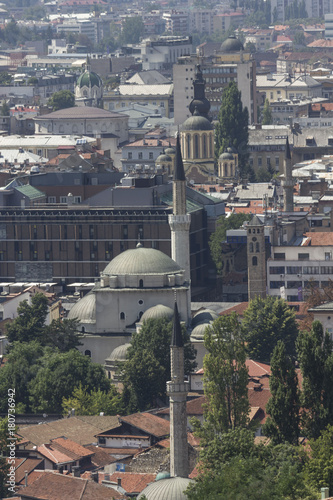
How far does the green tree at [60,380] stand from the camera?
110m

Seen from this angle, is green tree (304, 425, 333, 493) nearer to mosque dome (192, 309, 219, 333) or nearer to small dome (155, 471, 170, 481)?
small dome (155, 471, 170, 481)

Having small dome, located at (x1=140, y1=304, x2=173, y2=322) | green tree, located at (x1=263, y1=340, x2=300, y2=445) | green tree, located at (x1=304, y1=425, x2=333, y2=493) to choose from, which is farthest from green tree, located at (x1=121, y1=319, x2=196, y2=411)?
green tree, located at (x1=304, y1=425, x2=333, y2=493)

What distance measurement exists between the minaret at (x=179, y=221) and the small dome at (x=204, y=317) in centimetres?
211

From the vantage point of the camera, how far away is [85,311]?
127000 millimetres

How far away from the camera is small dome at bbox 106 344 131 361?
4707 inches

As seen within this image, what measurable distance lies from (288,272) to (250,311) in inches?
702

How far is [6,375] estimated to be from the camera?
11344cm

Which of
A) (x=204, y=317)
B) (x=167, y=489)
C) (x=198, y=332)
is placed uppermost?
(x=167, y=489)

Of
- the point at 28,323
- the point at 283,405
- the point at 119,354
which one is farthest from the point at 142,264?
the point at 283,405

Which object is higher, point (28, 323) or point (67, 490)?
point (67, 490)

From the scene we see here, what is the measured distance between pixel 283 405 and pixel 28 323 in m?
39.2

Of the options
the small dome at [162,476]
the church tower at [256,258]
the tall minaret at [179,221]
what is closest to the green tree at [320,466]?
the small dome at [162,476]

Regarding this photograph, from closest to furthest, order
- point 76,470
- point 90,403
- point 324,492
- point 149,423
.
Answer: point 324,492 < point 76,470 < point 149,423 < point 90,403

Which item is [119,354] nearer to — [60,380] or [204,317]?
[204,317]
